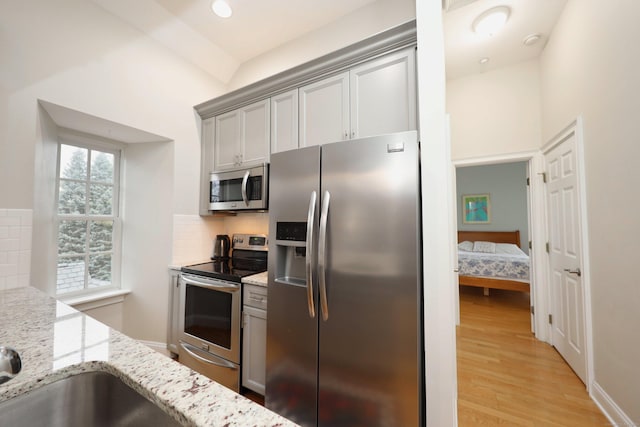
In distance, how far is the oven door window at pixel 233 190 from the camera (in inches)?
86.3

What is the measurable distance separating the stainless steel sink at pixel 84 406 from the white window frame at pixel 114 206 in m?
2.21

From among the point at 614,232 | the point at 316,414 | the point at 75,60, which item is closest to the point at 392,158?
the point at 316,414

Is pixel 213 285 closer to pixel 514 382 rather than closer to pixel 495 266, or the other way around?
pixel 514 382

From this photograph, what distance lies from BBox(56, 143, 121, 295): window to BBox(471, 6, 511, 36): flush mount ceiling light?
393cm

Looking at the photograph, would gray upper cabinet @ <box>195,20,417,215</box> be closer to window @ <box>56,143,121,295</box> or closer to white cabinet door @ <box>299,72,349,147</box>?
white cabinet door @ <box>299,72,349,147</box>

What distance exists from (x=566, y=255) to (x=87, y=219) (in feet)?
15.0

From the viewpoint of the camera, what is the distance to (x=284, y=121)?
6.91ft

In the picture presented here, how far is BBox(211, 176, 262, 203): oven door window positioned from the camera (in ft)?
7.19

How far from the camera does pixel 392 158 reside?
129 cm

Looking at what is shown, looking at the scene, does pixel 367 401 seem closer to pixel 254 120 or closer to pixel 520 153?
pixel 254 120

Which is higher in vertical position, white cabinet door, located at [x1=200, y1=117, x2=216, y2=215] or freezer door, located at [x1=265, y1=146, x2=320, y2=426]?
white cabinet door, located at [x1=200, y1=117, x2=216, y2=215]

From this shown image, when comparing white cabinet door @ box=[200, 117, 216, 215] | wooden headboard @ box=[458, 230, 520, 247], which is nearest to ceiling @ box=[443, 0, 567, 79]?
white cabinet door @ box=[200, 117, 216, 215]

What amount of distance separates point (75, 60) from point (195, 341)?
2425 millimetres

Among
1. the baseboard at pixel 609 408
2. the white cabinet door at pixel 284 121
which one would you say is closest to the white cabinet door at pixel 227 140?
the white cabinet door at pixel 284 121
